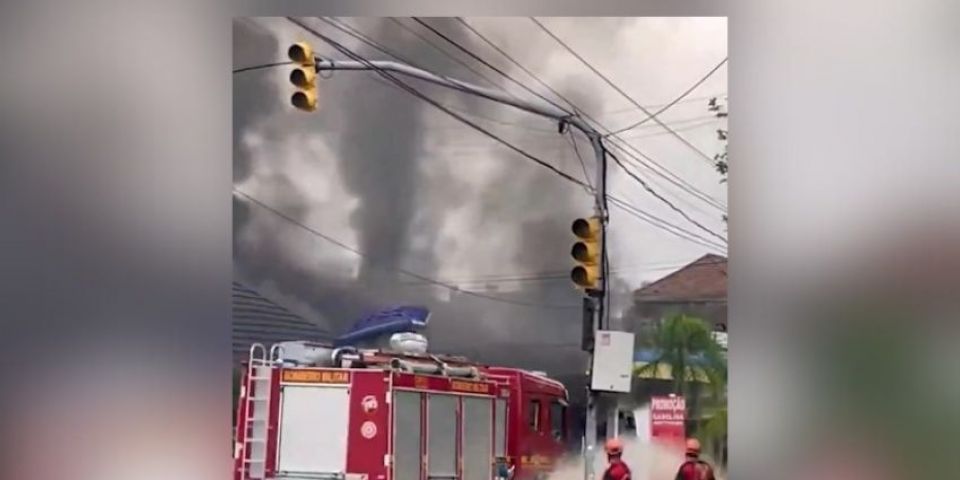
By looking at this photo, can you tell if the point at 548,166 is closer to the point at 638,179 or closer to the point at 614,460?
the point at 638,179

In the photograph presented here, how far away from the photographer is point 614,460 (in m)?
1.74

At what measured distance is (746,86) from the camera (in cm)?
175

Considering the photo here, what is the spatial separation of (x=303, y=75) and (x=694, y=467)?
107cm

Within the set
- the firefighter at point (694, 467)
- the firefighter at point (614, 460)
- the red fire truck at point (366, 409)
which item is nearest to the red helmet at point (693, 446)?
the firefighter at point (694, 467)

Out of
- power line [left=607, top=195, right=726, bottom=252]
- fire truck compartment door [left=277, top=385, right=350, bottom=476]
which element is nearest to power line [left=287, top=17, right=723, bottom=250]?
power line [left=607, top=195, right=726, bottom=252]

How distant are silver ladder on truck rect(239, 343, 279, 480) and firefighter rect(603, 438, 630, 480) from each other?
2.16ft

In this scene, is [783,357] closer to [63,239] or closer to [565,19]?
[565,19]

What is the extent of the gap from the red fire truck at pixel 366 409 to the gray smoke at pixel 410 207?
0.05 metres

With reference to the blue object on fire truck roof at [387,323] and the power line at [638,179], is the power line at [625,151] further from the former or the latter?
the blue object on fire truck roof at [387,323]

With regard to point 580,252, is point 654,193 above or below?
above

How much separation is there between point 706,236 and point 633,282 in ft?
0.55

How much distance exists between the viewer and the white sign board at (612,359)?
1737 millimetres

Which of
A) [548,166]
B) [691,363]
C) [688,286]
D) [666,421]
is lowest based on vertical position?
[666,421]

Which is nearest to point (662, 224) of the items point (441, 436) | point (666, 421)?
point (666, 421)
